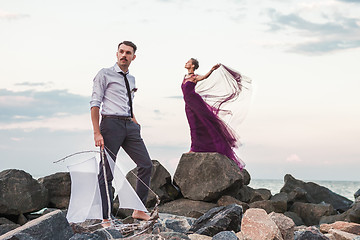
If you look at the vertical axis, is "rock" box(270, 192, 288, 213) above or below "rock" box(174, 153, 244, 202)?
below

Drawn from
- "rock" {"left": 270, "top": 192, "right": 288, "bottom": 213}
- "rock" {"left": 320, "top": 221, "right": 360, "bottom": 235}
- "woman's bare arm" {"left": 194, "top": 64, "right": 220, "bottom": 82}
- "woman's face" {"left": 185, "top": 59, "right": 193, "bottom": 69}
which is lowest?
"rock" {"left": 270, "top": 192, "right": 288, "bottom": 213}

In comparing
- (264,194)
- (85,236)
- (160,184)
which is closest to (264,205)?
(264,194)

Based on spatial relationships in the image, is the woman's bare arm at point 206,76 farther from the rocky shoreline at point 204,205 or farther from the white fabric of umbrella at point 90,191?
the white fabric of umbrella at point 90,191

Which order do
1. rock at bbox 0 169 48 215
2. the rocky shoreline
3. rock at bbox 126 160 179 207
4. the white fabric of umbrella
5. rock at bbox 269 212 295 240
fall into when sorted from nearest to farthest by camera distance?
the white fabric of umbrella, the rocky shoreline, rock at bbox 269 212 295 240, rock at bbox 0 169 48 215, rock at bbox 126 160 179 207

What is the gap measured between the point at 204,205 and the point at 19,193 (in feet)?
12.5

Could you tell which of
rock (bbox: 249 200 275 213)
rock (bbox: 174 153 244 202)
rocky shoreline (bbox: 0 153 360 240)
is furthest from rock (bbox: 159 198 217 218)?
rock (bbox: 249 200 275 213)

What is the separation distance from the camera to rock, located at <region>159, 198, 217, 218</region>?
11328mm

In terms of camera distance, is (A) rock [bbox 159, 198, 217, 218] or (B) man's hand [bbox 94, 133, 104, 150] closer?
(B) man's hand [bbox 94, 133, 104, 150]

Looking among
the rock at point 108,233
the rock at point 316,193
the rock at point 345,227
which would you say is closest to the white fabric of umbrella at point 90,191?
the rock at point 108,233

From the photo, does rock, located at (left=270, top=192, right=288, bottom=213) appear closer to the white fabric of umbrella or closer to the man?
the man

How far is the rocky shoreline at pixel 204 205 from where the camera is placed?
23.9 feet

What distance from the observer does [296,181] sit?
1580 cm

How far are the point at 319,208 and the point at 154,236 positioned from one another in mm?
8398

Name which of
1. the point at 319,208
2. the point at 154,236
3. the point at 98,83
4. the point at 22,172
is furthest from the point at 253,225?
the point at 319,208
